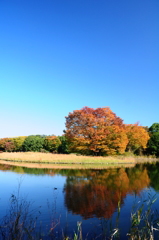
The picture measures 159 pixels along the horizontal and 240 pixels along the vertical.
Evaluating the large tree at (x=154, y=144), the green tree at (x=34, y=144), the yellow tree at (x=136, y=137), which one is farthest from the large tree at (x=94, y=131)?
the green tree at (x=34, y=144)

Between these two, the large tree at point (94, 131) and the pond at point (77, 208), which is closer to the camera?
the pond at point (77, 208)

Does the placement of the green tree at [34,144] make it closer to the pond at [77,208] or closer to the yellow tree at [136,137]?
the yellow tree at [136,137]

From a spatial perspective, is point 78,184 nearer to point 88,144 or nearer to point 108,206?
point 108,206

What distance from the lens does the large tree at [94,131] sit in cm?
4180

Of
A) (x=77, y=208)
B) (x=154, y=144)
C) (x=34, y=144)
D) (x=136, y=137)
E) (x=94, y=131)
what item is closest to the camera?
(x=77, y=208)

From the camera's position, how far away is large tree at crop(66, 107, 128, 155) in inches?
1646

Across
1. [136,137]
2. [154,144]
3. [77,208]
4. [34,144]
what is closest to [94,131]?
[136,137]

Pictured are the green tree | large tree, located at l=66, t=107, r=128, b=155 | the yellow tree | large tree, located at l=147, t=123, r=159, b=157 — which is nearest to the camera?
large tree, located at l=66, t=107, r=128, b=155

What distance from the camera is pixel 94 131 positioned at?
4156cm

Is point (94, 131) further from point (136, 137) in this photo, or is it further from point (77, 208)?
point (77, 208)

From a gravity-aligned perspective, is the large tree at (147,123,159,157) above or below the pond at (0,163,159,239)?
above

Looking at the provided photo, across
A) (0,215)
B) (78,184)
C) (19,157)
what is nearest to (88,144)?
(19,157)

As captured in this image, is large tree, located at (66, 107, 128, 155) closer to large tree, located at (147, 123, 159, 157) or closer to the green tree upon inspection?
large tree, located at (147, 123, 159, 157)

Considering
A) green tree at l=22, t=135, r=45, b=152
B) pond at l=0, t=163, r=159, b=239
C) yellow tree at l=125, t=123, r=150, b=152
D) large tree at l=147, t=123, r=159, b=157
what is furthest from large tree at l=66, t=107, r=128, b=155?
green tree at l=22, t=135, r=45, b=152
